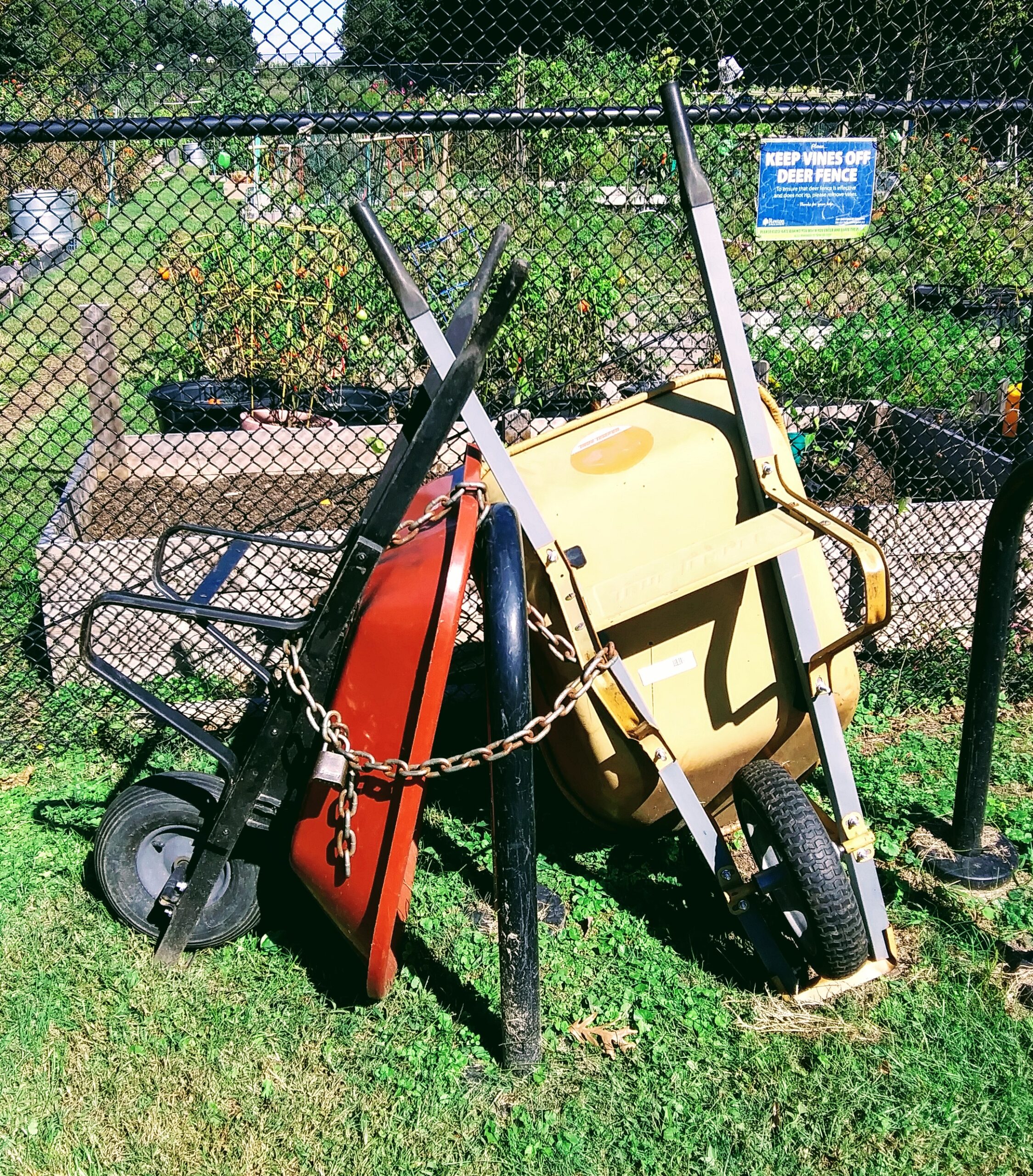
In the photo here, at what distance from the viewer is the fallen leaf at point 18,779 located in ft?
11.9

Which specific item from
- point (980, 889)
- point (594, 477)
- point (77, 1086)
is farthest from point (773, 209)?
point (77, 1086)

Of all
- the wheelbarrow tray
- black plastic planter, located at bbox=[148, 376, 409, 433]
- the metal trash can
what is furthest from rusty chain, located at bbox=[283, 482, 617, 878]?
the metal trash can

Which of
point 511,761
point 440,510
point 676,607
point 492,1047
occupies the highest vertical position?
point 440,510

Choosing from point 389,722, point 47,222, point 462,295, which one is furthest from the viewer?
point 47,222

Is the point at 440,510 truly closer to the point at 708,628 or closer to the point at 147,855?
the point at 708,628

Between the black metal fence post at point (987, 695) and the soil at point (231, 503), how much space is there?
279 centimetres

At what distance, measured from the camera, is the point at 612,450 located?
9.41 feet

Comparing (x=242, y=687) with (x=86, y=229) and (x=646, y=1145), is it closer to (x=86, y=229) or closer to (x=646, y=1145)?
(x=646, y=1145)

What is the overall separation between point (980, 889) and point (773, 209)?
2.41m

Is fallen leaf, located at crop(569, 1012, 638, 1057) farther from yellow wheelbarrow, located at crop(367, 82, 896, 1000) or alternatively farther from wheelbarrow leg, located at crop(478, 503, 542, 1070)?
yellow wheelbarrow, located at crop(367, 82, 896, 1000)

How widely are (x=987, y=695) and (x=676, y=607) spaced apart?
993mm

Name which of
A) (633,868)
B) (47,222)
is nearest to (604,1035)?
(633,868)

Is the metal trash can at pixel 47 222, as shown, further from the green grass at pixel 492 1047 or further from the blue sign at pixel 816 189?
the green grass at pixel 492 1047

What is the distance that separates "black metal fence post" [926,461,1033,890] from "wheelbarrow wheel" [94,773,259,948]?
6.98ft
